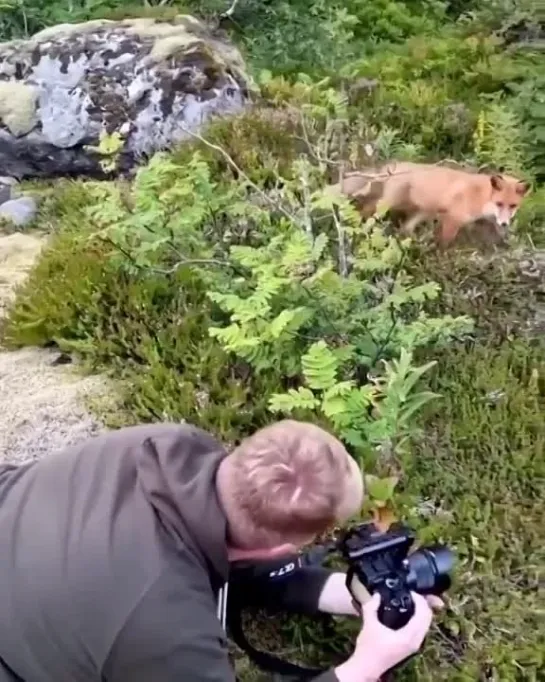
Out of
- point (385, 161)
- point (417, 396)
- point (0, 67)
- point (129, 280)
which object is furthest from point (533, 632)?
point (0, 67)

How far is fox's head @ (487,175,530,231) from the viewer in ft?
19.0

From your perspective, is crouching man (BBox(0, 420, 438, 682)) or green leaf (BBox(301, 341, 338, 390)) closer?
crouching man (BBox(0, 420, 438, 682))

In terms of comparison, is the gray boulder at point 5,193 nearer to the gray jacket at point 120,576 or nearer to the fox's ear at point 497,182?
the fox's ear at point 497,182

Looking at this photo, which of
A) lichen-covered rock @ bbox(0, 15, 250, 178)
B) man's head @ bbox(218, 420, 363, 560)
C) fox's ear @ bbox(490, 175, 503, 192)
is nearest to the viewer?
man's head @ bbox(218, 420, 363, 560)

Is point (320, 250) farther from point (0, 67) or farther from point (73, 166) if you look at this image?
point (0, 67)

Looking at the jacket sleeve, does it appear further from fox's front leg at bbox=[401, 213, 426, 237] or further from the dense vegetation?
fox's front leg at bbox=[401, 213, 426, 237]

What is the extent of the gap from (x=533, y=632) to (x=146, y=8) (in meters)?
6.99

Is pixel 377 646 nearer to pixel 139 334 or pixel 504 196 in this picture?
pixel 139 334

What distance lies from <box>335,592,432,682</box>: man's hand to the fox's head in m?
2.89

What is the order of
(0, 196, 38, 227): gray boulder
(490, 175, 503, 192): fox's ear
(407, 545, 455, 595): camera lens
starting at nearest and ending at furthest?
(407, 545, 455, 595): camera lens → (490, 175, 503, 192): fox's ear → (0, 196, 38, 227): gray boulder

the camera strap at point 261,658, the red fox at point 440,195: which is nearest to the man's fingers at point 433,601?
the camera strap at point 261,658

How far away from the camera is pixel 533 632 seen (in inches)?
158

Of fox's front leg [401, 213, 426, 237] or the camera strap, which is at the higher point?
fox's front leg [401, 213, 426, 237]

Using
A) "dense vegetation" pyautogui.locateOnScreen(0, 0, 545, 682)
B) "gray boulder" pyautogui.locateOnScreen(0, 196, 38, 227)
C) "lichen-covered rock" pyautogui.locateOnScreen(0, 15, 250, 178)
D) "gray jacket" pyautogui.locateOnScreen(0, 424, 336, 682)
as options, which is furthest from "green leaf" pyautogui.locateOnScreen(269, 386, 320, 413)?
"lichen-covered rock" pyautogui.locateOnScreen(0, 15, 250, 178)
